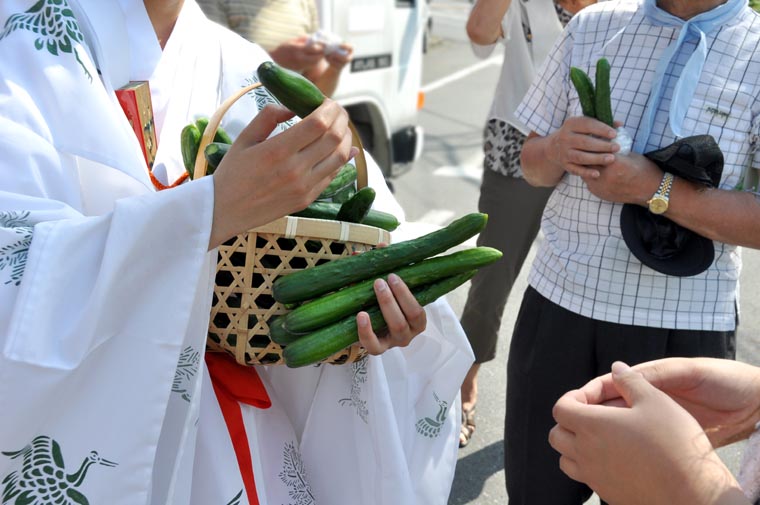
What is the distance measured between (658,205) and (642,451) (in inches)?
36.7

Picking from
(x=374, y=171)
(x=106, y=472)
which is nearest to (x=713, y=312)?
(x=374, y=171)

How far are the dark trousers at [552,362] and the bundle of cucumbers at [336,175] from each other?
2.39 ft

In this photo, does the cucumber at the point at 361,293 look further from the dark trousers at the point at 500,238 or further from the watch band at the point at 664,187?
the dark trousers at the point at 500,238

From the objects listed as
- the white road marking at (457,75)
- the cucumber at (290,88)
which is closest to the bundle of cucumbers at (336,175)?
the cucumber at (290,88)

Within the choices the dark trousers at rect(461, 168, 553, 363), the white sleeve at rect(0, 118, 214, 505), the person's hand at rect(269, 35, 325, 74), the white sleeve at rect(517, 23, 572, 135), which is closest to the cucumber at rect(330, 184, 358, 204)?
the white sleeve at rect(0, 118, 214, 505)

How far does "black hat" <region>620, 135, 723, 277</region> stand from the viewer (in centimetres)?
189

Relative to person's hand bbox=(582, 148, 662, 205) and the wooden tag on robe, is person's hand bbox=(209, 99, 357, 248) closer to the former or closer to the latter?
the wooden tag on robe

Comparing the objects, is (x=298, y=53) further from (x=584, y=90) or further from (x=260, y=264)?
(x=260, y=264)

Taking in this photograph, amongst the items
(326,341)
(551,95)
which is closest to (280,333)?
(326,341)

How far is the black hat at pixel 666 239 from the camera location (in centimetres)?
189

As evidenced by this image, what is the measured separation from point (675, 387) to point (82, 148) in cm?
112

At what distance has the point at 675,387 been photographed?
1.32 metres

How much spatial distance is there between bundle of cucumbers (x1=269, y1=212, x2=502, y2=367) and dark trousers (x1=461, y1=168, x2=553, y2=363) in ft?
5.12

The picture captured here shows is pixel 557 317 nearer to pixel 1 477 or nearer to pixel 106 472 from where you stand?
pixel 106 472
